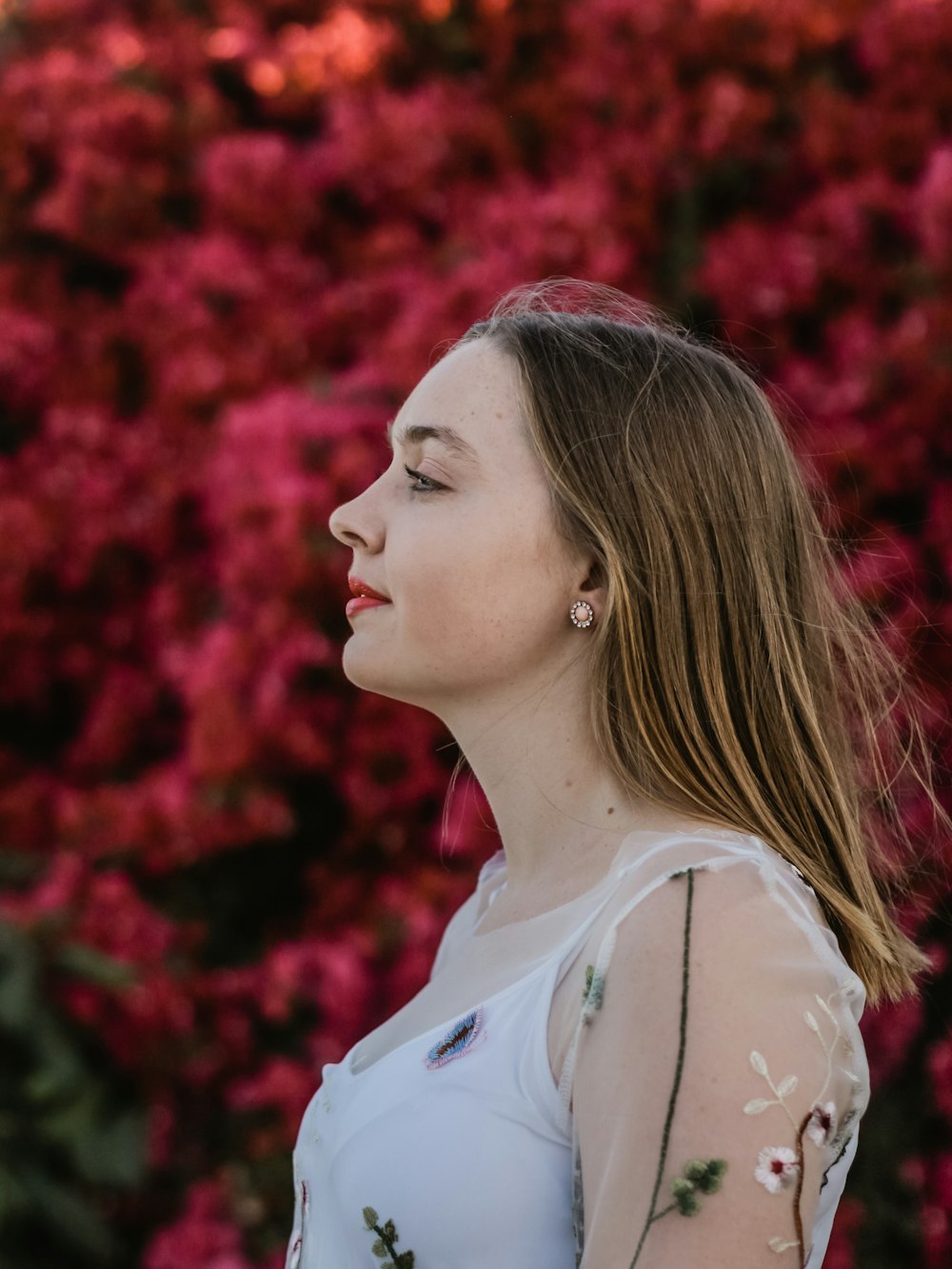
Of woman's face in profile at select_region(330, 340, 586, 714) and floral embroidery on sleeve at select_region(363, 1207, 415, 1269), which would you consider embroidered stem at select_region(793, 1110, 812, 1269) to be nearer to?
floral embroidery on sleeve at select_region(363, 1207, 415, 1269)

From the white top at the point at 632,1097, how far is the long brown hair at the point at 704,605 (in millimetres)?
122

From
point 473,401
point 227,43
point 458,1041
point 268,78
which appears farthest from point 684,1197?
point 227,43

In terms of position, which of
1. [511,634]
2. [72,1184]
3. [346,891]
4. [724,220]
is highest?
[724,220]

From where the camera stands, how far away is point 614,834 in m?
1.46

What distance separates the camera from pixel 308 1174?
148cm

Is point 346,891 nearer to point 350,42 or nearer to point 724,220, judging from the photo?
point 724,220

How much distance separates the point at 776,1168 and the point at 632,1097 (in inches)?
5.0

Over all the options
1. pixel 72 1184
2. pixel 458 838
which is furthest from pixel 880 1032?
pixel 72 1184

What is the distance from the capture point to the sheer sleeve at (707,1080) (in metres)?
1.09

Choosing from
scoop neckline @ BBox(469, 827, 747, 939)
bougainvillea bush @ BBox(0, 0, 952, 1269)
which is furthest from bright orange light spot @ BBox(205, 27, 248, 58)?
scoop neckline @ BBox(469, 827, 747, 939)

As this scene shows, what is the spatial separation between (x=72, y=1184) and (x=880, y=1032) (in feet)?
6.08

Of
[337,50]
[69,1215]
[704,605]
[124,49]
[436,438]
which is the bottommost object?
[69,1215]

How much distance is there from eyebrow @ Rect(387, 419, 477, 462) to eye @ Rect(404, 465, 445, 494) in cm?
4

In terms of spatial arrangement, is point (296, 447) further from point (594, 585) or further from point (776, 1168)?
point (776, 1168)
